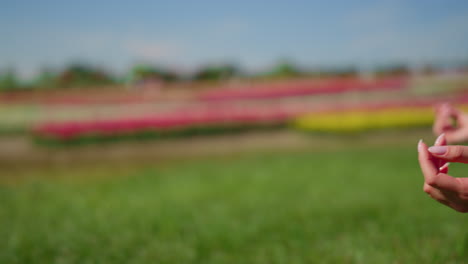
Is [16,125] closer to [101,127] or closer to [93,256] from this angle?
[101,127]

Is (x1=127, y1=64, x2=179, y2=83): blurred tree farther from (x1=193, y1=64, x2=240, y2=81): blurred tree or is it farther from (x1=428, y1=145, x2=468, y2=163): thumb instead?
(x1=428, y1=145, x2=468, y2=163): thumb

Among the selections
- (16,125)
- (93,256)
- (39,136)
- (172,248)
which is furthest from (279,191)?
(16,125)

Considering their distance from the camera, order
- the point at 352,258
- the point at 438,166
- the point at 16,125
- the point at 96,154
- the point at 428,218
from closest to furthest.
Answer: the point at 438,166 → the point at 352,258 → the point at 428,218 → the point at 96,154 → the point at 16,125

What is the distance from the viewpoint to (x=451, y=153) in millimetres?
665

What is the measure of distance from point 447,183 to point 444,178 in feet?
0.04

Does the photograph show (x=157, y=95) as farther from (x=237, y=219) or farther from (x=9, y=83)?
(x=237, y=219)

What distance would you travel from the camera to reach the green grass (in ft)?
4.76

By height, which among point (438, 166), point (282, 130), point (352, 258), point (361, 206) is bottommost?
point (282, 130)

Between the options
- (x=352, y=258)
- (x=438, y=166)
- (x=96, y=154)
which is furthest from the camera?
(x=96, y=154)

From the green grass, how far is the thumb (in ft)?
2.04

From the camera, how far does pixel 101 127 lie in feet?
20.1

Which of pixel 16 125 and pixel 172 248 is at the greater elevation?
pixel 172 248

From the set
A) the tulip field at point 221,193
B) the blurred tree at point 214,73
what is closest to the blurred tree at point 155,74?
the blurred tree at point 214,73

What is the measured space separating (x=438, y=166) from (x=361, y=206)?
4.98 ft
